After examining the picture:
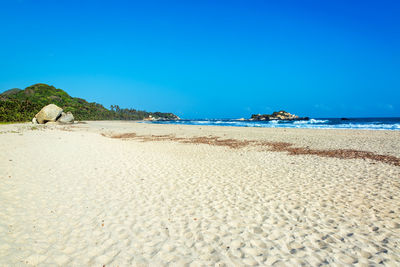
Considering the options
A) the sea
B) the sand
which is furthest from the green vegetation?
the sand

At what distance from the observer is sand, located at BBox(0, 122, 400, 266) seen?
4223 millimetres

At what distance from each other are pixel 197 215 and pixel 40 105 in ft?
305

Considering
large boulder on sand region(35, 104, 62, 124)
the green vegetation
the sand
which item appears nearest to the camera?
the sand

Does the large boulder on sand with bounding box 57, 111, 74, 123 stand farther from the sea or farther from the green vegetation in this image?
the sea

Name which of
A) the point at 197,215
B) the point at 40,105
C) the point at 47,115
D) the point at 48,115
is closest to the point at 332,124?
the point at 197,215

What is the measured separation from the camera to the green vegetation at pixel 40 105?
182ft

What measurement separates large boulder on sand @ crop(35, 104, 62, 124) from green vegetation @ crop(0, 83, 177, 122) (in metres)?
12.4

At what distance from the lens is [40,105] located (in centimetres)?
7650

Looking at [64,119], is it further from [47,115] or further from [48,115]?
[47,115]

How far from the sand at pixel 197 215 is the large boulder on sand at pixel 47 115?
4331 cm

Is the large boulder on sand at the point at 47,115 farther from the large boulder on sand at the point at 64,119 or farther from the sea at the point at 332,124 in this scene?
the sea at the point at 332,124

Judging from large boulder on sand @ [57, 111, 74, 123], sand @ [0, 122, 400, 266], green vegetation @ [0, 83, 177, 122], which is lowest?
sand @ [0, 122, 400, 266]

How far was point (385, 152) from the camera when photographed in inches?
582

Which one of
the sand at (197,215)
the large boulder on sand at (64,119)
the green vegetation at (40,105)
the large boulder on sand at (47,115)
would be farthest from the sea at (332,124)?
the green vegetation at (40,105)
